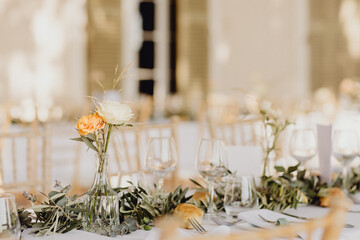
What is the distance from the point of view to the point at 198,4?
614 cm

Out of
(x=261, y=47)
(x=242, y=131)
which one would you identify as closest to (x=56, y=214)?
(x=242, y=131)

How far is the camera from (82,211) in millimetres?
1360

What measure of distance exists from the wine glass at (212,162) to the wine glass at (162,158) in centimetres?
9

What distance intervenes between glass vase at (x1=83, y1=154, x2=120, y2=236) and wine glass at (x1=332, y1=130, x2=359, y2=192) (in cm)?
87

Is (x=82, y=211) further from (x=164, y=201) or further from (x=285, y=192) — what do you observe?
(x=285, y=192)

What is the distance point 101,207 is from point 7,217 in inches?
10.4

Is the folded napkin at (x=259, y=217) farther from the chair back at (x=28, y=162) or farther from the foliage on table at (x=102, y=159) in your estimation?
the chair back at (x=28, y=162)

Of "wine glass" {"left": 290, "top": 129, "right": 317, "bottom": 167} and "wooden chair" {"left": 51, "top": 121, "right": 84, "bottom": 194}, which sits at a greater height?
→ "wine glass" {"left": 290, "top": 129, "right": 317, "bottom": 167}

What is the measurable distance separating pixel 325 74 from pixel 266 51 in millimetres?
875

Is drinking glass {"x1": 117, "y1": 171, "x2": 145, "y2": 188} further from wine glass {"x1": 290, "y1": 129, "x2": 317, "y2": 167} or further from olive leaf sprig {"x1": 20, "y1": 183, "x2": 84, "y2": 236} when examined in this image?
wine glass {"x1": 290, "y1": 129, "x2": 317, "y2": 167}

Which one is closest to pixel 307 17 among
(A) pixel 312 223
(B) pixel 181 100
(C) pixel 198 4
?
(C) pixel 198 4

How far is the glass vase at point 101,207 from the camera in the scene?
133cm

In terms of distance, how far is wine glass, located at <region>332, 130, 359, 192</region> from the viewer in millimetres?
1801

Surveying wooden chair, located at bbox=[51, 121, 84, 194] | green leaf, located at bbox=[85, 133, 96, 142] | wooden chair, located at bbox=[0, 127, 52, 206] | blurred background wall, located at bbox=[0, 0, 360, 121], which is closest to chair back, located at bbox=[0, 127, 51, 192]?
wooden chair, located at bbox=[0, 127, 52, 206]
